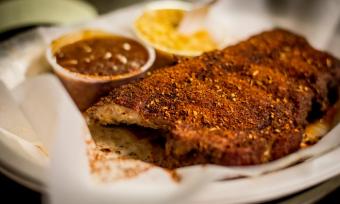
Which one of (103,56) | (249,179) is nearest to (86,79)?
(103,56)

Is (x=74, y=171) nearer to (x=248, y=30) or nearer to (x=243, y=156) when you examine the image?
(x=243, y=156)

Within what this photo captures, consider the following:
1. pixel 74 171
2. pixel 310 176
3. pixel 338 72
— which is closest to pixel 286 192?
pixel 310 176

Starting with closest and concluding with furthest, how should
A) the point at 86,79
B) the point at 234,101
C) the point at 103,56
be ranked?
the point at 234,101, the point at 86,79, the point at 103,56

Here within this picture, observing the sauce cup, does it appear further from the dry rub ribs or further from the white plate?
the white plate

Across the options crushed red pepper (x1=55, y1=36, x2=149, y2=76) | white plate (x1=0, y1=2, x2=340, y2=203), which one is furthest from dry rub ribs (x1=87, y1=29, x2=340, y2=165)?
crushed red pepper (x1=55, y1=36, x2=149, y2=76)

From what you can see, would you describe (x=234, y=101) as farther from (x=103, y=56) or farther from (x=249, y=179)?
(x=103, y=56)

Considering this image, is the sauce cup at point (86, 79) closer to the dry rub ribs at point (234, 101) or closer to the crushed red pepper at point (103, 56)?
the crushed red pepper at point (103, 56)

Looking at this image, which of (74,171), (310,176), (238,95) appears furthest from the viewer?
(238,95)

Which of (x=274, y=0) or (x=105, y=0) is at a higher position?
(x=274, y=0)
